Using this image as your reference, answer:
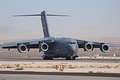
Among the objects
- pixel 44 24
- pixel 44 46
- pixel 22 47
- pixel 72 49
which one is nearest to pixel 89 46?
pixel 72 49

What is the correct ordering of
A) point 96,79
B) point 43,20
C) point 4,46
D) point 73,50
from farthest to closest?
1. point 43,20
2. point 4,46
3. point 73,50
4. point 96,79

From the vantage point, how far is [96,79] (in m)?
24.5

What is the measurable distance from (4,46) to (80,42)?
11933 millimetres

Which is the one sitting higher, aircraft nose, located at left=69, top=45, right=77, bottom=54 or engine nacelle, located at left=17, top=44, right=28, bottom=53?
engine nacelle, located at left=17, top=44, right=28, bottom=53

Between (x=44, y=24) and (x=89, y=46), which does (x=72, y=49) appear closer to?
(x=89, y=46)

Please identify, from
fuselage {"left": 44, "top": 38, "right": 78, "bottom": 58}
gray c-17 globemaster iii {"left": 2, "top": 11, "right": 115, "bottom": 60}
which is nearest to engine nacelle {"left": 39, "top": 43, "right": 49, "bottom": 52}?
gray c-17 globemaster iii {"left": 2, "top": 11, "right": 115, "bottom": 60}

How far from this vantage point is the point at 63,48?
57.2 meters

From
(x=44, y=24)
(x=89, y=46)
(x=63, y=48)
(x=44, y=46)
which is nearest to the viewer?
(x=63, y=48)

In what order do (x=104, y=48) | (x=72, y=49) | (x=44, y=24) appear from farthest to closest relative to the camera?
(x=44, y=24)
(x=104, y=48)
(x=72, y=49)

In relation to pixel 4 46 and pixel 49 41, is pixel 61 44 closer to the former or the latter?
pixel 49 41

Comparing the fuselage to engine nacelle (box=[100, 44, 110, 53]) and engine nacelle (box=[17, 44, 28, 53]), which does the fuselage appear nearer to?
engine nacelle (box=[17, 44, 28, 53])

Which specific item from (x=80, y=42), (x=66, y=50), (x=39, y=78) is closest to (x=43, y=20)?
(x=80, y=42)

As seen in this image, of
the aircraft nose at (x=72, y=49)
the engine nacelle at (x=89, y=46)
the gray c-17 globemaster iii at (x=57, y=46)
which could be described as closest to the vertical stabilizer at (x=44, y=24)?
the gray c-17 globemaster iii at (x=57, y=46)

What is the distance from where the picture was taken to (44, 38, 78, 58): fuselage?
56.7 meters
